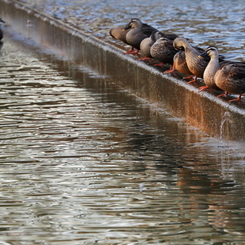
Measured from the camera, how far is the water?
16.0ft

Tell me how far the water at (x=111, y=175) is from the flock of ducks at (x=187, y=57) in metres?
0.45

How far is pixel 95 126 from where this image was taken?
8133 millimetres

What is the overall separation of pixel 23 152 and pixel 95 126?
1.34 m

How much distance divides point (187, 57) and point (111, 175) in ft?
9.16

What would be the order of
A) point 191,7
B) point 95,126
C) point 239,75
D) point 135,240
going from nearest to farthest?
point 135,240 → point 239,75 → point 95,126 → point 191,7

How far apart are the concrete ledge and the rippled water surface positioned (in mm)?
365

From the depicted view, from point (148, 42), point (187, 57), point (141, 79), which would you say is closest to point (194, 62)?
point (187, 57)

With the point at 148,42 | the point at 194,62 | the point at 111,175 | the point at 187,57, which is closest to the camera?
the point at 111,175

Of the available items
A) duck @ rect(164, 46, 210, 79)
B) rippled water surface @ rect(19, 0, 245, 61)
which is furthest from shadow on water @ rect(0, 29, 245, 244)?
rippled water surface @ rect(19, 0, 245, 61)

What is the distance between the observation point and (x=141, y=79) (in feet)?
33.5

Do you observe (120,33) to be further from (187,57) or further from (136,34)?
(187,57)

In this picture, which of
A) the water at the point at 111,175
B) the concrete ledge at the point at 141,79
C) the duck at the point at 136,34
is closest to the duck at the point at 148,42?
the concrete ledge at the point at 141,79

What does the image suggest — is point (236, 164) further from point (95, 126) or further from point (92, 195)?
point (95, 126)

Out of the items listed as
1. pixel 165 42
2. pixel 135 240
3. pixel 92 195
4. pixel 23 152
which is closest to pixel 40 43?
pixel 165 42
